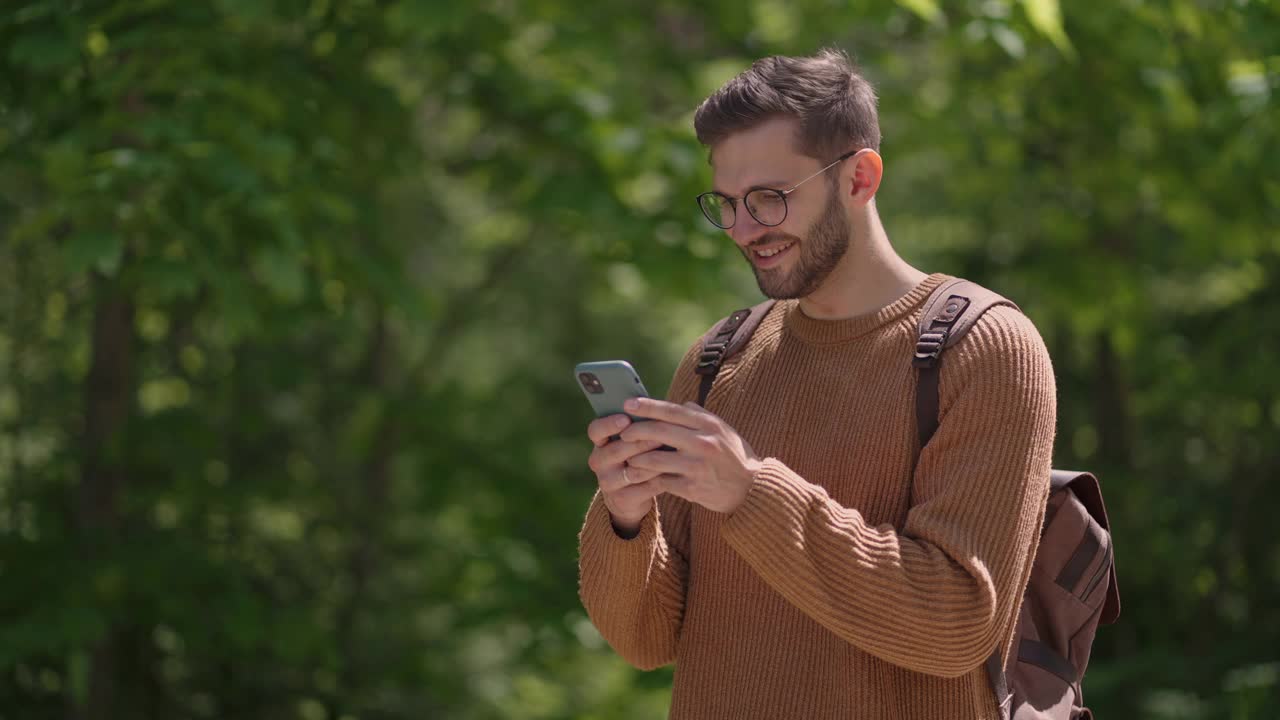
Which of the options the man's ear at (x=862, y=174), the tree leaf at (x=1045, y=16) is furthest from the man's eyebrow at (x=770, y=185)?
the tree leaf at (x=1045, y=16)

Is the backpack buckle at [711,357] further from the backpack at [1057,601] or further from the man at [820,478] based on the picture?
the backpack at [1057,601]

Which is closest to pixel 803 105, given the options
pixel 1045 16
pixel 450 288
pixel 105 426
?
pixel 1045 16

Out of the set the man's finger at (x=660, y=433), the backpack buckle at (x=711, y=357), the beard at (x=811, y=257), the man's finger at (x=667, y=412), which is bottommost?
the backpack buckle at (x=711, y=357)

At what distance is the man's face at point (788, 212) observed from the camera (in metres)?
1.85

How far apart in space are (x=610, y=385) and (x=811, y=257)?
37 centimetres

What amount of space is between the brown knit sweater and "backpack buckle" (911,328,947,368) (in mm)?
21

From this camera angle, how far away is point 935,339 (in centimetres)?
181

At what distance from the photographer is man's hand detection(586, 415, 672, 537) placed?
1716mm

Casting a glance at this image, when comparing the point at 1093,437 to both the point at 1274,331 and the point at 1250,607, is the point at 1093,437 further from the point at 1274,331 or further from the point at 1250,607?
the point at 1274,331

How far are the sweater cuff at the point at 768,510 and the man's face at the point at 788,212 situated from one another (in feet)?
1.06

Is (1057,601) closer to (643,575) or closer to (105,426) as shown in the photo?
(643,575)

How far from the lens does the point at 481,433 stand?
7.07 meters

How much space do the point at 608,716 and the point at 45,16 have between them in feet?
13.1

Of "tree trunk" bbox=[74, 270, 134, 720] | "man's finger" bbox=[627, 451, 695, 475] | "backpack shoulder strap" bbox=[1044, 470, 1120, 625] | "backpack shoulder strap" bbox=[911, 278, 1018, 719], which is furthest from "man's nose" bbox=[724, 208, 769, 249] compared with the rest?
"tree trunk" bbox=[74, 270, 134, 720]
